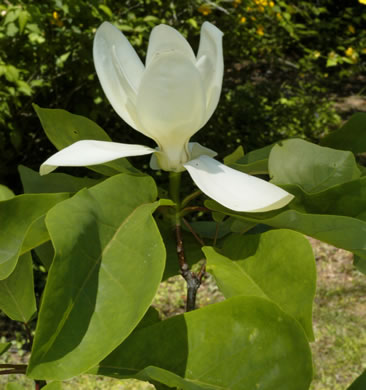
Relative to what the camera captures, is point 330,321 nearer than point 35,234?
No

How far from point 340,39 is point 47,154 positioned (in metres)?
3.35

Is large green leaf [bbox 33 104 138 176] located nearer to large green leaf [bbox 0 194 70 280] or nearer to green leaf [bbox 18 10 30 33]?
large green leaf [bbox 0 194 70 280]

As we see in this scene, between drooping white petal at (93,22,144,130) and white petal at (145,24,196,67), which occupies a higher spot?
white petal at (145,24,196,67)

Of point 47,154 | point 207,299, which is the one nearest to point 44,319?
point 207,299

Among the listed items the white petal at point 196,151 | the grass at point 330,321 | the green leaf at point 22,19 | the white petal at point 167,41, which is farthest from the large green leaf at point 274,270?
the grass at point 330,321

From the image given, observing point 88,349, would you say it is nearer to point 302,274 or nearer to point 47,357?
point 47,357

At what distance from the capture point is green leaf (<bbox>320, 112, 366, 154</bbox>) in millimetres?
761

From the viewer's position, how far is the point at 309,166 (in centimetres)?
63

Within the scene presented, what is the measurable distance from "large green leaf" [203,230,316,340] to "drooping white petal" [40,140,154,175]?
16 cm

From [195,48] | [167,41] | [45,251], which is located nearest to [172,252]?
[45,251]

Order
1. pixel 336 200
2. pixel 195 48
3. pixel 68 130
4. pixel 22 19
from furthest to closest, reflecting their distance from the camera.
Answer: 1. pixel 195 48
2. pixel 22 19
3. pixel 68 130
4. pixel 336 200

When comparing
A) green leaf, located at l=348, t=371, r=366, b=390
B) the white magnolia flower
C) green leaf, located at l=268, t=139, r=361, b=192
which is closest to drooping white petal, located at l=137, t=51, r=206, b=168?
the white magnolia flower

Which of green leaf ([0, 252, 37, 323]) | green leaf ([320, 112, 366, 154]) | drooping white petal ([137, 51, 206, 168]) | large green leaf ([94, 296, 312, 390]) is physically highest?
drooping white petal ([137, 51, 206, 168])

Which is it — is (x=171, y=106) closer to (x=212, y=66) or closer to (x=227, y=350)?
(x=212, y=66)
